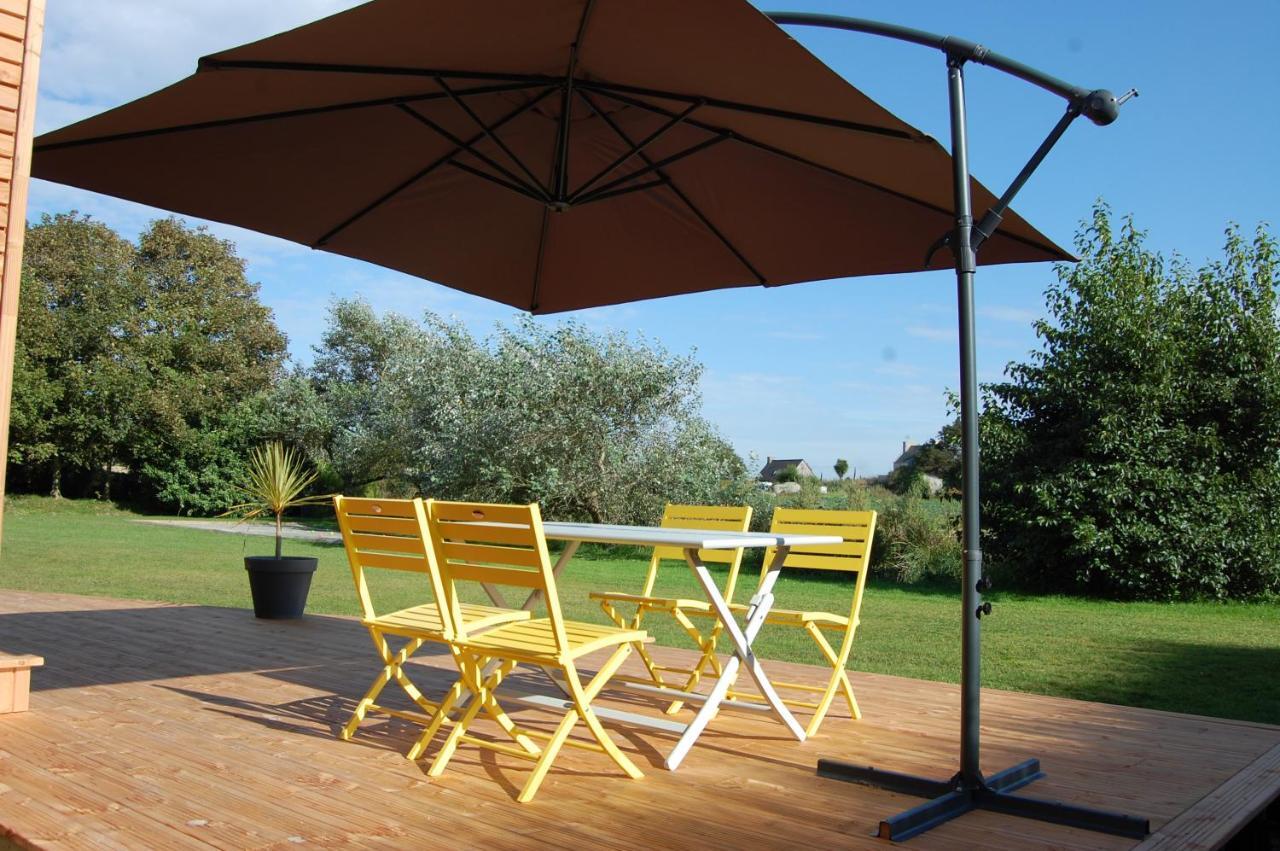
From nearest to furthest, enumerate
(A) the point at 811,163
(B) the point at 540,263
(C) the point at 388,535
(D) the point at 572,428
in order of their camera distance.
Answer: (C) the point at 388,535, (A) the point at 811,163, (B) the point at 540,263, (D) the point at 572,428

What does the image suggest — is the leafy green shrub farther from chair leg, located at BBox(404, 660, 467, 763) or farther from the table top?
chair leg, located at BBox(404, 660, 467, 763)

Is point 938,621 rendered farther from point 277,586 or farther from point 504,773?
point 504,773

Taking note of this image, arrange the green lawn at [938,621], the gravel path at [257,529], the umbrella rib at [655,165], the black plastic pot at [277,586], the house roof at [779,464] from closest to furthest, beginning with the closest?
the umbrella rib at [655,165]
the green lawn at [938,621]
the black plastic pot at [277,586]
the gravel path at [257,529]
the house roof at [779,464]

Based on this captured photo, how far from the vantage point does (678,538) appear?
12.2ft

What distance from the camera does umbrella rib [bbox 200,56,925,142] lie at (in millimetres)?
3242

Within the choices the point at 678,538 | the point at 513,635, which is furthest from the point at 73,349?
the point at 678,538

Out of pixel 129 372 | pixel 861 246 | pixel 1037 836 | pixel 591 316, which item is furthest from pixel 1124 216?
pixel 129 372

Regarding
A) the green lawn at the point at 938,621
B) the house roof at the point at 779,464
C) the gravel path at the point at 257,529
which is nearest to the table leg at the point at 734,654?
the green lawn at the point at 938,621

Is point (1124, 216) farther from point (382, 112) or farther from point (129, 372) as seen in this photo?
point (129, 372)

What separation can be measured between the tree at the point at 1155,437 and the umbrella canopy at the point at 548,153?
902cm

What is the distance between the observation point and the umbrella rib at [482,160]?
12.8 feet

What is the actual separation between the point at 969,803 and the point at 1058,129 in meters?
2.16

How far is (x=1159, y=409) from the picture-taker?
1256 centimetres

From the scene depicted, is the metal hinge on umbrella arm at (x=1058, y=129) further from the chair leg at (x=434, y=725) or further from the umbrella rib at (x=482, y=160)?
the chair leg at (x=434, y=725)
